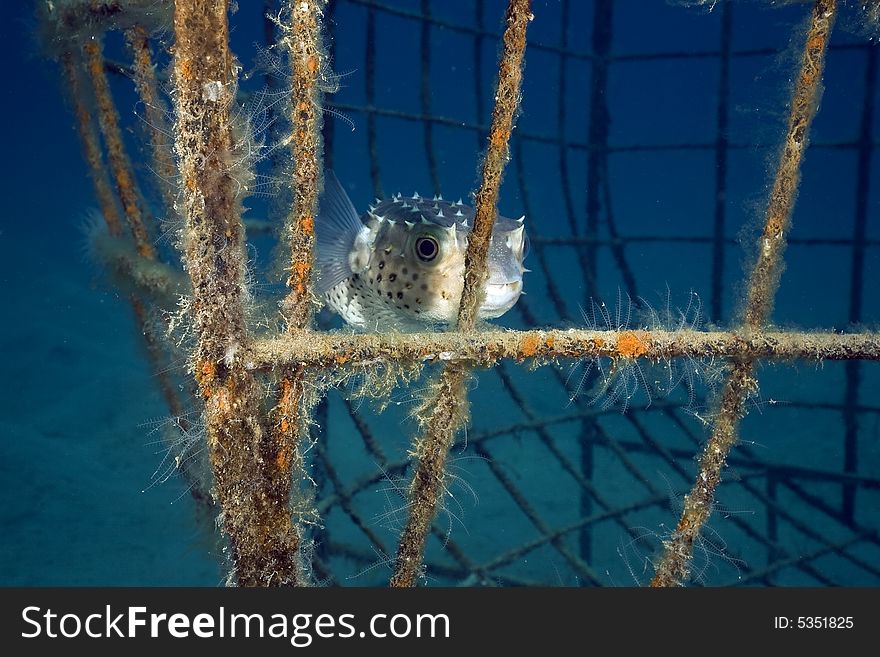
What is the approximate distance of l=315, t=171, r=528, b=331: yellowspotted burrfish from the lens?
121 inches

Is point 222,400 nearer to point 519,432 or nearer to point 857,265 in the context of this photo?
point 519,432

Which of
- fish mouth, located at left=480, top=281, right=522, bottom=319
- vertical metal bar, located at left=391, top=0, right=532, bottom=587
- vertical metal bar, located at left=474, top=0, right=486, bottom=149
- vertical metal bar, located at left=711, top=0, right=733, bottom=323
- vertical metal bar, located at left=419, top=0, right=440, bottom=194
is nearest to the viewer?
vertical metal bar, located at left=391, top=0, right=532, bottom=587

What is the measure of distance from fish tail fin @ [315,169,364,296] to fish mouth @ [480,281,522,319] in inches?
44.9

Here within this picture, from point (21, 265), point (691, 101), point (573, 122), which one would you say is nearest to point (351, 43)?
point (573, 122)

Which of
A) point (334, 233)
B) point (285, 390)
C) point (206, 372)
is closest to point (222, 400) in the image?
point (206, 372)

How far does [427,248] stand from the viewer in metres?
3.15

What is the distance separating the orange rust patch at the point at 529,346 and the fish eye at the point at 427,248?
1.23m

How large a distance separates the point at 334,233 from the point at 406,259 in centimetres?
61

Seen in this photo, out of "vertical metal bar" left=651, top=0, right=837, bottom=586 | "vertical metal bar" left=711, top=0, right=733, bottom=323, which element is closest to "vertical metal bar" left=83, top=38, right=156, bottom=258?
"vertical metal bar" left=651, top=0, right=837, bottom=586

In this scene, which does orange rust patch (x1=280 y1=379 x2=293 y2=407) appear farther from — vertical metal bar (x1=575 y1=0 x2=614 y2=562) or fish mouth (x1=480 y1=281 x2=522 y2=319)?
vertical metal bar (x1=575 y1=0 x2=614 y2=562)

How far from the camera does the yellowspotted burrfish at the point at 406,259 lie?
3.07 metres

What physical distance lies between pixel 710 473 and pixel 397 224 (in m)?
2.15

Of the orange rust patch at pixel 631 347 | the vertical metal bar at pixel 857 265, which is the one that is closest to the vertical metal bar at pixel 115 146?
the orange rust patch at pixel 631 347

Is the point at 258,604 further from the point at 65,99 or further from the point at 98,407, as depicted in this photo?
the point at 98,407
